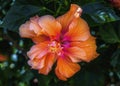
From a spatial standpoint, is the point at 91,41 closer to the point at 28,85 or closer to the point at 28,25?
the point at 28,25

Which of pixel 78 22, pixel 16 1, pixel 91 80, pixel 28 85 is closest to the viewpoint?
pixel 78 22

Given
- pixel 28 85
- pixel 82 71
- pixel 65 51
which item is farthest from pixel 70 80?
pixel 28 85

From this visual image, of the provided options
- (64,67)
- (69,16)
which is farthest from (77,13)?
(64,67)

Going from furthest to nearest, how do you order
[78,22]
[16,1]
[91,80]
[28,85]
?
[28,85]
[91,80]
[16,1]
[78,22]

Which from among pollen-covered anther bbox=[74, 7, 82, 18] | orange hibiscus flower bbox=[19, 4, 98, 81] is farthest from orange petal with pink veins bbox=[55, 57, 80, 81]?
pollen-covered anther bbox=[74, 7, 82, 18]

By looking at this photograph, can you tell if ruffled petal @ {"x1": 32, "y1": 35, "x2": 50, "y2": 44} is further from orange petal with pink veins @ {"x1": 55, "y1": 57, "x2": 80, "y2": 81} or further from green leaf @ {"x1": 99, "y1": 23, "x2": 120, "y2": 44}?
green leaf @ {"x1": 99, "y1": 23, "x2": 120, "y2": 44}

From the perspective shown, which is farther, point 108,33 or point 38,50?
point 108,33

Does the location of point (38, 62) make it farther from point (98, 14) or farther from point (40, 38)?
point (98, 14)
